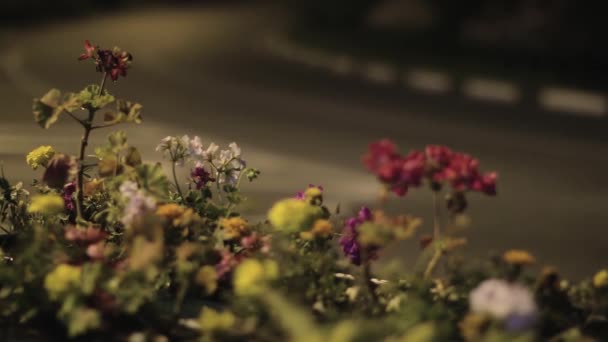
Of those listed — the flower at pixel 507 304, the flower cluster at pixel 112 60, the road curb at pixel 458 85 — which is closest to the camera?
the flower at pixel 507 304

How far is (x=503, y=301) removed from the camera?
6.73ft

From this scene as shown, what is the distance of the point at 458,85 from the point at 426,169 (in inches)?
678

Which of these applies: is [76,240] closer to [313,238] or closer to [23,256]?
[23,256]

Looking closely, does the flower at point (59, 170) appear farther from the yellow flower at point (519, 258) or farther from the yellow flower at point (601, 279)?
the yellow flower at point (601, 279)

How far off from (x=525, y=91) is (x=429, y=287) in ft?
53.6

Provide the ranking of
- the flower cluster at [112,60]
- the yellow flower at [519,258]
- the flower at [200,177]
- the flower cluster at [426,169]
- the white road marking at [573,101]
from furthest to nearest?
the white road marking at [573,101], the flower at [200,177], the flower cluster at [112,60], the flower cluster at [426,169], the yellow flower at [519,258]

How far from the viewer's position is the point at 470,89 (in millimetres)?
19188

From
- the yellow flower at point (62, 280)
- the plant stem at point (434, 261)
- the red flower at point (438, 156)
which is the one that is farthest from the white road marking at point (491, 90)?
the yellow flower at point (62, 280)

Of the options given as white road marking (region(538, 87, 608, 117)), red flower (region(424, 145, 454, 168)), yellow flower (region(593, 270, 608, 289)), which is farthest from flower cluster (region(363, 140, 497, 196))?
white road marking (region(538, 87, 608, 117))

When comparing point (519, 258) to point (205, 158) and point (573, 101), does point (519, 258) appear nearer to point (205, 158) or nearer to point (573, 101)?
point (205, 158)

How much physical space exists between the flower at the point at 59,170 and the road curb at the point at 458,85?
1477cm

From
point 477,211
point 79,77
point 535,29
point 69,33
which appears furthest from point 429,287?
point 69,33

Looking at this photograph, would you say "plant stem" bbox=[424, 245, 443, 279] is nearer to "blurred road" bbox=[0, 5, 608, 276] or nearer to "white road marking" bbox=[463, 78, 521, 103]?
"blurred road" bbox=[0, 5, 608, 276]

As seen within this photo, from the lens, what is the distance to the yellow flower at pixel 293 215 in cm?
250
